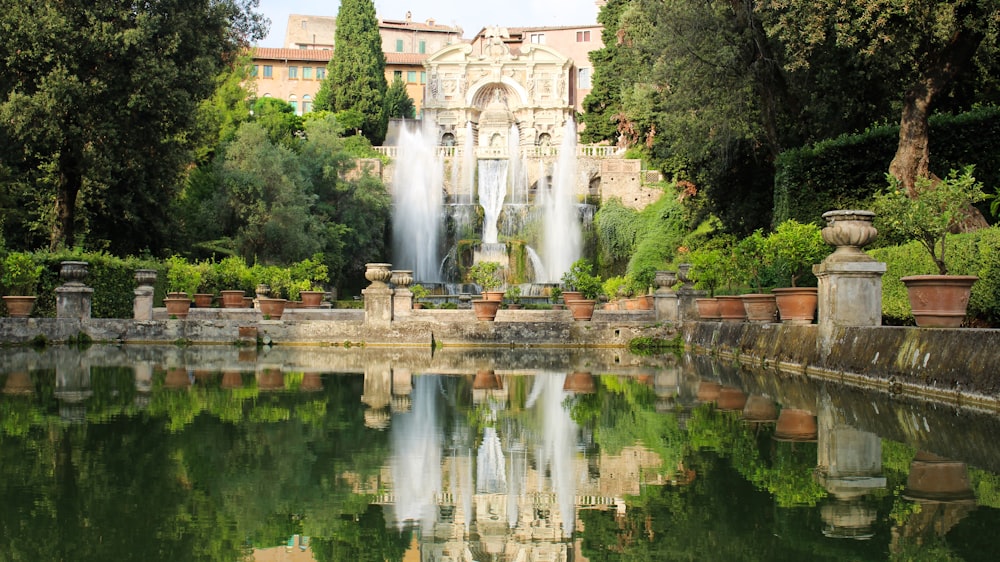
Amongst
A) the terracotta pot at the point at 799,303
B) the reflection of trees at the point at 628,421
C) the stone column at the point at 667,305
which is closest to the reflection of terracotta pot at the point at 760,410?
the reflection of trees at the point at 628,421

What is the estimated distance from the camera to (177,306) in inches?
837

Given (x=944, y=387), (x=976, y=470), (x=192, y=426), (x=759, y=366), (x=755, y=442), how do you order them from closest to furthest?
(x=976, y=470) < (x=755, y=442) < (x=192, y=426) < (x=944, y=387) < (x=759, y=366)

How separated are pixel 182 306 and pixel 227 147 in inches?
623

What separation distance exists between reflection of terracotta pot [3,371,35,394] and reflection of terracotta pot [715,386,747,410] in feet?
20.2

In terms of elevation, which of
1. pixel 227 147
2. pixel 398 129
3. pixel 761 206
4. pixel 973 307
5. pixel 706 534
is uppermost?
pixel 398 129

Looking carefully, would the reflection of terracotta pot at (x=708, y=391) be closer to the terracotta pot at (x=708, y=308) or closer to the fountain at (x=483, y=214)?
the terracotta pot at (x=708, y=308)

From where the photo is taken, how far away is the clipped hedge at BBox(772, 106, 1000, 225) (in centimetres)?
1806

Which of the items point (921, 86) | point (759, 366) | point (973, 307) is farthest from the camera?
point (921, 86)

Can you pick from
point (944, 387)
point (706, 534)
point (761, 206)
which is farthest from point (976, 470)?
point (761, 206)

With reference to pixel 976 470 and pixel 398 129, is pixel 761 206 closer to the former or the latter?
pixel 976 470

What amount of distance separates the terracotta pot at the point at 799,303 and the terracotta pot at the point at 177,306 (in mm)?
12993

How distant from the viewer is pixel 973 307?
1055 cm

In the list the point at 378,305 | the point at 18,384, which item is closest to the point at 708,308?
the point at 378,305

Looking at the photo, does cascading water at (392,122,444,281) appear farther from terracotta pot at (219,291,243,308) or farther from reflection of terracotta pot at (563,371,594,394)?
reflection of terracotta pot at (563,371,594,394)
